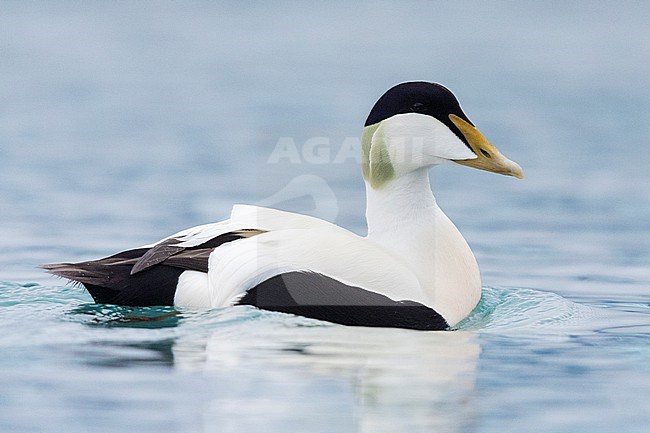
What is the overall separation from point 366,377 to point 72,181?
5706 millimetres

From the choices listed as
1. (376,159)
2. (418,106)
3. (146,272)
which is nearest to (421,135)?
(418,106)

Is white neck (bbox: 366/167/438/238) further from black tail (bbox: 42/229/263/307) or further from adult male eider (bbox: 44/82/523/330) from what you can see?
black tail (bbox: 42/229/263/307)

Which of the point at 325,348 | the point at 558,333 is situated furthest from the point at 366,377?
the point at 558,333

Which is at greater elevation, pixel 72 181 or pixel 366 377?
pixel 72 181

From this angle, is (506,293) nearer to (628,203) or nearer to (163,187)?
(628,203)

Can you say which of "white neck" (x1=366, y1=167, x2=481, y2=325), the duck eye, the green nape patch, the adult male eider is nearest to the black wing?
the adult male eider

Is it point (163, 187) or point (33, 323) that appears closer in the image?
point (33, 323)

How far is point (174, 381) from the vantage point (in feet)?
18.2

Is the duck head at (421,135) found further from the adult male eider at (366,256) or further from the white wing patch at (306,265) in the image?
the white wing patch at (306,265)

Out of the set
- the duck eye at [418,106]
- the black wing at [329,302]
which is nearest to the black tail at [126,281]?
the black wing at [329,302]

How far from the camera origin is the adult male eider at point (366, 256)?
6.28m

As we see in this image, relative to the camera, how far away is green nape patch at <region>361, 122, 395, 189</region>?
263 inches

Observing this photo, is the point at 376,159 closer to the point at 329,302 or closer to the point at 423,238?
the point at 423,238

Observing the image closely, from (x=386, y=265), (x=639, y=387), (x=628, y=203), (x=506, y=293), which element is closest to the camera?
(x=639, y=387)
